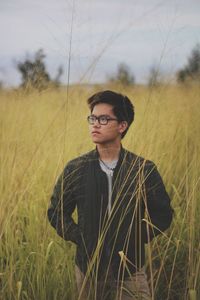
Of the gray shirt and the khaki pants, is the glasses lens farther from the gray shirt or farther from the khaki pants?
the khaki pants

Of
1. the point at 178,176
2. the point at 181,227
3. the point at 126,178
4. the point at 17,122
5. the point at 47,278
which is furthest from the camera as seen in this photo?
the point at 17,122

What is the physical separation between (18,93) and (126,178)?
1.55 meters

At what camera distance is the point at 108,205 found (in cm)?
198

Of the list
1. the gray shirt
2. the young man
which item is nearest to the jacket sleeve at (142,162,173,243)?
the young man

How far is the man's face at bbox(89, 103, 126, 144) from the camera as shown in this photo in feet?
A: 6.45

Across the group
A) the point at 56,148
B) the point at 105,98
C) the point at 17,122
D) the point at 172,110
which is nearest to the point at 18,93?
the point at 17,122

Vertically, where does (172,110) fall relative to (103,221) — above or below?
above

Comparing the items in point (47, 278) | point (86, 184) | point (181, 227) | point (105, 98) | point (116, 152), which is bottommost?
point (47, 278)

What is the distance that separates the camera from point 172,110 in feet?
11.5

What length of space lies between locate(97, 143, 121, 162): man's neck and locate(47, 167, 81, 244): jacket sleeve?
0.14 m

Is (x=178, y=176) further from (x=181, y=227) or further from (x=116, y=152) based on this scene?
(x=116, y=152)

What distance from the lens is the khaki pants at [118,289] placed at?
193cm

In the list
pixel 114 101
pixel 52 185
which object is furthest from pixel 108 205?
pixel 52 185

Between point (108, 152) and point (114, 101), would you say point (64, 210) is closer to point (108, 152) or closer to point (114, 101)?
point (108, 152)
